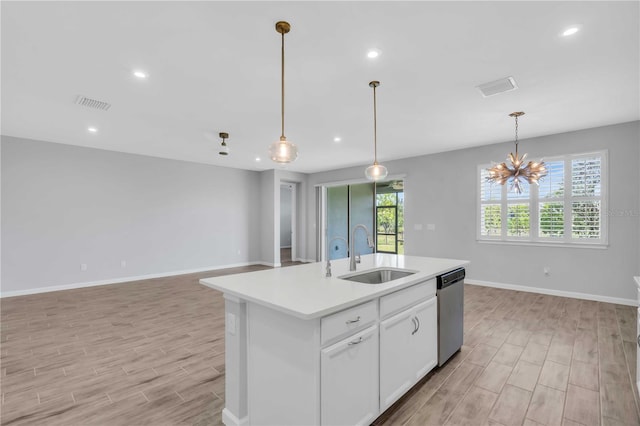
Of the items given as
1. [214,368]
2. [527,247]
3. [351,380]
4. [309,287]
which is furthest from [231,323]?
[527,247]

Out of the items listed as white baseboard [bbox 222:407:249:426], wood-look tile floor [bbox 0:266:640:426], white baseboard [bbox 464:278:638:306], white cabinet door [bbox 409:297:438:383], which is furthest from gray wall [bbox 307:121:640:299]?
white baseboard [bbox 222:407:249:426]

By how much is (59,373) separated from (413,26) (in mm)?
4030

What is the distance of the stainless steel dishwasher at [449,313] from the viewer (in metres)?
2.57

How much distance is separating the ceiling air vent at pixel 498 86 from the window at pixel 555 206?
8.93ft

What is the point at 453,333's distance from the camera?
109 inches

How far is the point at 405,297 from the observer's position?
213cm

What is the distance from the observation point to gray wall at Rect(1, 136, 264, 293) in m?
5.18

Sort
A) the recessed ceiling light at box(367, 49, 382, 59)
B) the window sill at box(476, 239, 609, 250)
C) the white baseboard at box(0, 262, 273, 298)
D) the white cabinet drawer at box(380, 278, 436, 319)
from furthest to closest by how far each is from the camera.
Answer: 1. the white baseboard at box(0, 262, 273, 298)
2. the window sill at box(476, 239, 609, 250)
3. the recessed ceiling light at box(367, 49, 382, 59)
4. the white cabinet drawer at box(380, 278, 436, 319)

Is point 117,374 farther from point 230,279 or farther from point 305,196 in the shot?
point 305,196

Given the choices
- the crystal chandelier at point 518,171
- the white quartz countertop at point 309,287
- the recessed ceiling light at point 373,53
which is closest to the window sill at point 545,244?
the crystal chandelier at point 518,171

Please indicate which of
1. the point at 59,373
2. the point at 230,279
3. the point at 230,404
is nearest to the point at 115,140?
the point at 59,373

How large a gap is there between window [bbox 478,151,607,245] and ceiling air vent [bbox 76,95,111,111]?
6137 millimetres

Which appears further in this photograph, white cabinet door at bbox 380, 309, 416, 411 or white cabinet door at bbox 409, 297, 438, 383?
white cabinet door at bbox 409, 297, 438, 383

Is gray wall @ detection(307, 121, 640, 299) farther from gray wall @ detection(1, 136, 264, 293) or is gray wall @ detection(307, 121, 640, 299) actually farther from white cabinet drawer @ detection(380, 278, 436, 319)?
gray wall @ detection(1, 136, 264, 293)
